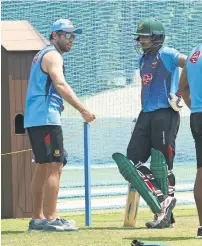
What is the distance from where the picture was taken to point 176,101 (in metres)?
8.83

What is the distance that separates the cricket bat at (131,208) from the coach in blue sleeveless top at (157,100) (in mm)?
269

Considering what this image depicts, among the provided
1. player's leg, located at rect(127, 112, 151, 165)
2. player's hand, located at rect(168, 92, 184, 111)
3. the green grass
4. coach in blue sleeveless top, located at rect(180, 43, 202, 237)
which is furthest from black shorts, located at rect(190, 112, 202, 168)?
player's leg, located at rect(127, 112, 151, 165)

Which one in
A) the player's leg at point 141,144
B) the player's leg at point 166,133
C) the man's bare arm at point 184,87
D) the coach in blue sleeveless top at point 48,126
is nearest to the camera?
the man's bare arm at point 184,87

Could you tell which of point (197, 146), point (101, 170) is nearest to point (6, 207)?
point (197, 146)

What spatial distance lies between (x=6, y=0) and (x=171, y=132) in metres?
5.90

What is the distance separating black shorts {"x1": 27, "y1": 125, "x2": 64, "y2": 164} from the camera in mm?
8461

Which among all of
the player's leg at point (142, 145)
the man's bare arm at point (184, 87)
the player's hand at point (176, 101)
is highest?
the man's bare arm at point (184, 87)

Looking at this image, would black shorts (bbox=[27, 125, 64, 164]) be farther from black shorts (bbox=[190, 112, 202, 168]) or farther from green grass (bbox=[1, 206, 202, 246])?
black shorts (bbox=[190, 112, 202, 168])

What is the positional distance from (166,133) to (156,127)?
0.10m

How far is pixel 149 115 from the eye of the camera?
897 centimetres

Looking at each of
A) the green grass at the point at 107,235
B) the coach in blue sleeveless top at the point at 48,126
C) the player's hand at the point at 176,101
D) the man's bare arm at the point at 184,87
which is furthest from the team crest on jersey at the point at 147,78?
the green grass at the point at 107,235

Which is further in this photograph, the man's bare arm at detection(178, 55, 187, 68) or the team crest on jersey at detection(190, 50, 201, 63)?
the man's bare arm at detection(178, 55, 187, 68)

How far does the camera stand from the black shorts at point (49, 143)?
8.46m

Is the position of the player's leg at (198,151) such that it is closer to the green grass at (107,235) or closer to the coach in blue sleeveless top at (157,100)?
the green grass at (107,235)
